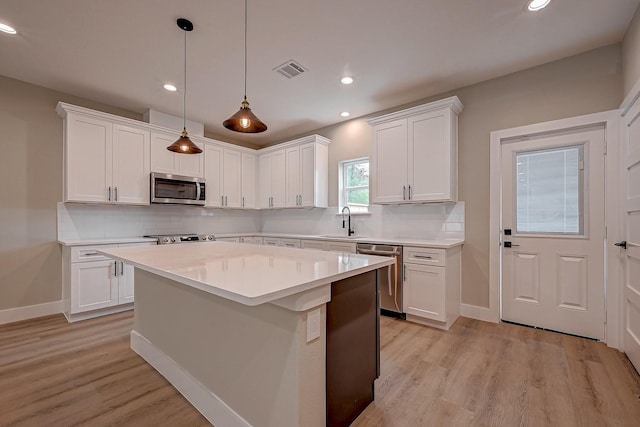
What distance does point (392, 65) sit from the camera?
2961 millimetres

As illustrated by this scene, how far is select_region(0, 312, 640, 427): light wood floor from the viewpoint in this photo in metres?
1.67

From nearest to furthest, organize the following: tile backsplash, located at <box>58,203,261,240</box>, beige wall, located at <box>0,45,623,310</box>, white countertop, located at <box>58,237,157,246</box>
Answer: beige wall, located at <box>0,45,623,310</box>, white countertop, located at <box>58,237,157,246</box>, tile backsplash, located at <box>58,203,261,240</box>

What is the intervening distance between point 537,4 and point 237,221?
500cm

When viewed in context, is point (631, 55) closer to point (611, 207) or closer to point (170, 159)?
point (611, 207)

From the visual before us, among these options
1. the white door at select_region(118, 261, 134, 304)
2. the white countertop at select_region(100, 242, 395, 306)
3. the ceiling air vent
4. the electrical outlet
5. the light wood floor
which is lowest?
the light wood floor

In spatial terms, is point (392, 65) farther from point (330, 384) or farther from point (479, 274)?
point (330, 384)

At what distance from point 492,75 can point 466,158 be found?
36.7 inches

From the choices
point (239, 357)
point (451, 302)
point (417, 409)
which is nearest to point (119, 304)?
point (239, 357)

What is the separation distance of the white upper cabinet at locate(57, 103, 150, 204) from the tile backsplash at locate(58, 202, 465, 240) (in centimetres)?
35

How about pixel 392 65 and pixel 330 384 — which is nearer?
pixel 330 384

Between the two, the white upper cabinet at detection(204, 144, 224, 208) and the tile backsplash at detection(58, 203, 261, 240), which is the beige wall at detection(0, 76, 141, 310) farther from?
the white upper cabinet at detection(204, 144, 224, 208)

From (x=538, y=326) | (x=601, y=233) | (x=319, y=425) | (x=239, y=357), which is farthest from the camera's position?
(x=538, y=326)

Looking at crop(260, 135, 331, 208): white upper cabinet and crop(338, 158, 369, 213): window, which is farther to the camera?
crop(260, 135, 331, 208): white upper cabinet

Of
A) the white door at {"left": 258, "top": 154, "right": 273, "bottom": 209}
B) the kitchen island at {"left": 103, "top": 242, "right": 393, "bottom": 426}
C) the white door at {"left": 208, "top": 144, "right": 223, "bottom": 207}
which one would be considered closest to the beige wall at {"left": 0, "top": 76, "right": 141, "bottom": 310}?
the white door at {"left": 208, "top": 144, "right": 223, "bottom": 207}
